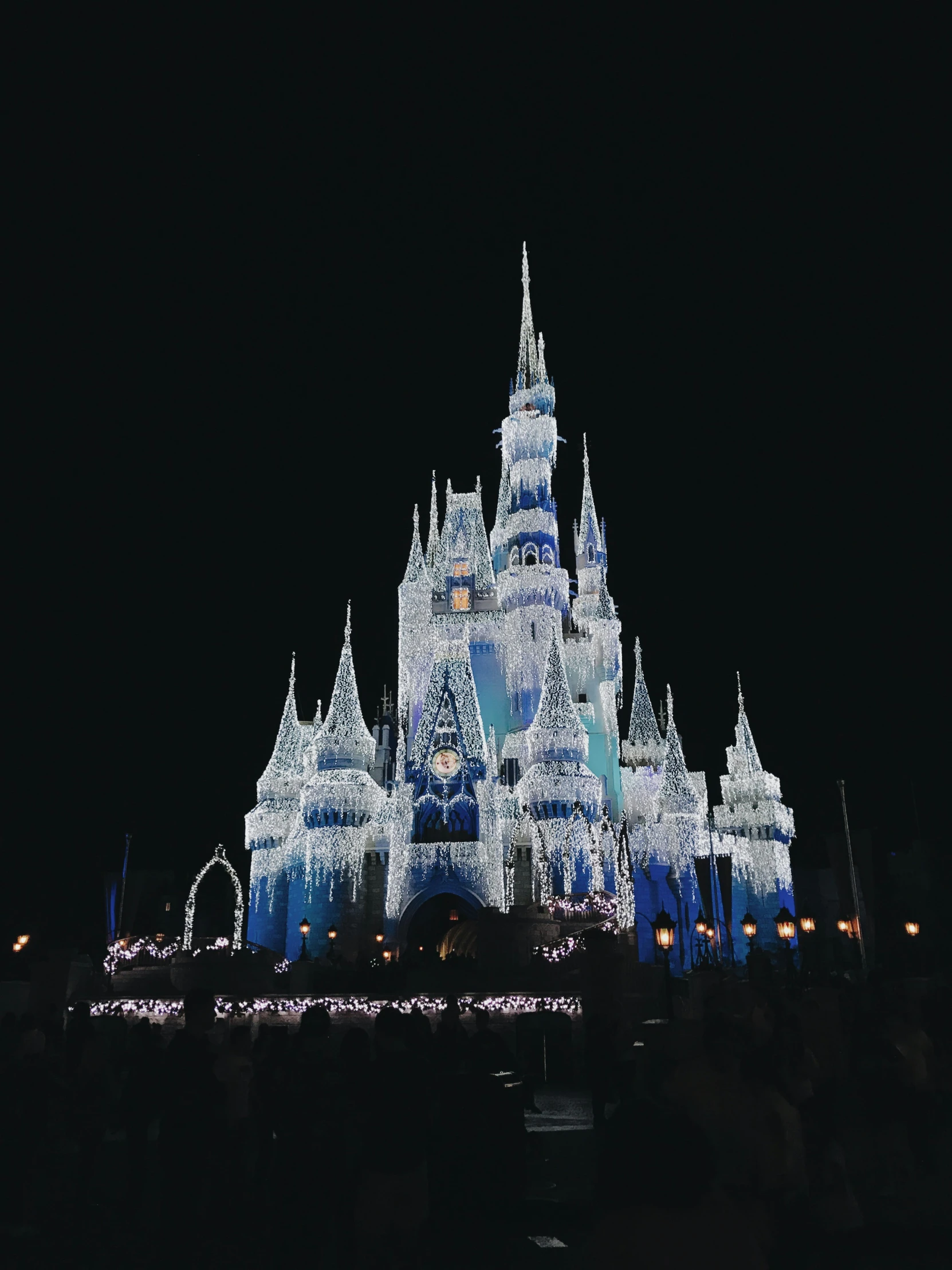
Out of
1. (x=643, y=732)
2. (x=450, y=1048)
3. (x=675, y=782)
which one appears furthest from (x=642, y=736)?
(x=450, y=1048)

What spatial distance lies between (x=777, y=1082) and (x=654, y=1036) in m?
7.56

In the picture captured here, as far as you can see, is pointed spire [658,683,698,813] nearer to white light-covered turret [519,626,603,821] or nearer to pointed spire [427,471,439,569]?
white light-covered turret [519,626,603,821]

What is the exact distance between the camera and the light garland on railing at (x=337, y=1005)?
20406 mm

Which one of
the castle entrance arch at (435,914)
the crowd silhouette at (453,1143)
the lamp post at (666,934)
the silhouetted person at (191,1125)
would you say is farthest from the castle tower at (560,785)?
the silhouetted person at (191,1125)

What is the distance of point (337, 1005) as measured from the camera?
21.3 meters

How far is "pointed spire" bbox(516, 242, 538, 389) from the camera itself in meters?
55.8

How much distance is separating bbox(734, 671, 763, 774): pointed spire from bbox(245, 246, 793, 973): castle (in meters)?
0.14

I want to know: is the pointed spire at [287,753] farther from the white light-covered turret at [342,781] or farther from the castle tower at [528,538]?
the castle tower at [528,538]

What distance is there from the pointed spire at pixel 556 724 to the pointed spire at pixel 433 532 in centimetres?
1228

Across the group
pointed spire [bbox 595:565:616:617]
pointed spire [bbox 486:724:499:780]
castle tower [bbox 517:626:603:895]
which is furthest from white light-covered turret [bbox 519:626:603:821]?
pointed spire [bbox 595:565:616:617]

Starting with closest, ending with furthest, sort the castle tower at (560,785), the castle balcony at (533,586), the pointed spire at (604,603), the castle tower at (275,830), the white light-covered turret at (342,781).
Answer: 1. the castle tower at (560,785)
2. the white light-covered turret at (342,781)
3. the castle tower at (275,830)
4. the castle balcony at (533,586)
5. the pointed spire at (604,603)

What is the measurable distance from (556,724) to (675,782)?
28.2ft

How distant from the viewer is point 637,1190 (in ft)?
8.90

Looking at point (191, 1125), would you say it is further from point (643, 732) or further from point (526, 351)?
point (526, 351)
